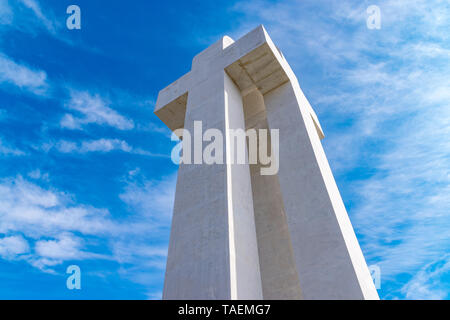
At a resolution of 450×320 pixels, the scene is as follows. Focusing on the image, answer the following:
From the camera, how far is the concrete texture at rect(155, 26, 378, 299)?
5.51m

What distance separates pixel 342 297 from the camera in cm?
546

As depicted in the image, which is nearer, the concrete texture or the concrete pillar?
the concrete pillar

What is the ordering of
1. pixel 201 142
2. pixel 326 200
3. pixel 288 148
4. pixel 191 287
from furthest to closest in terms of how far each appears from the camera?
pixel 288 148 → pixel 201 142 → pixel 326 200 → pixel 191 287

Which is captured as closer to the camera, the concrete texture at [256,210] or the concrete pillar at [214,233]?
the concrete pillar at [214,233]

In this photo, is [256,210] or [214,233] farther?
[256,210]

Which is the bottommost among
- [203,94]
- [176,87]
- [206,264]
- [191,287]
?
[191,287]

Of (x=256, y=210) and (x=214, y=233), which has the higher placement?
(x=256, y=210)

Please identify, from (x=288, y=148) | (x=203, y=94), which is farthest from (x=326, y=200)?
(x=203, y=94)

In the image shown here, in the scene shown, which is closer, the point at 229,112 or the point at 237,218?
the point at 237,218

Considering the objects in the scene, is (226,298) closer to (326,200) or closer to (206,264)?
(206,264)

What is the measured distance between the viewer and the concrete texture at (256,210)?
5512mm

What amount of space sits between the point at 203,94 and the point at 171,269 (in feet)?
20.2

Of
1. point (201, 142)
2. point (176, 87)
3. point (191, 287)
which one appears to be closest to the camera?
point (191, 287)

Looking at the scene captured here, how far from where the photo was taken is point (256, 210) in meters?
9.24
